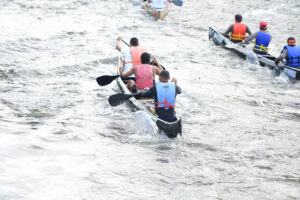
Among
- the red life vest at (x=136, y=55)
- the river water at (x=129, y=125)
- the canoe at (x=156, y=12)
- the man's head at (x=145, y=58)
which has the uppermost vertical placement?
the man's head at (x=145, y=58)

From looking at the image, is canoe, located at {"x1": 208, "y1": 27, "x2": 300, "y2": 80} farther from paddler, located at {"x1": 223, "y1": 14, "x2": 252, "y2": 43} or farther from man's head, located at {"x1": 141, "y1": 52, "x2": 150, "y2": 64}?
man's head, located at {"x1": 141, "y1": 52, "x2": 150, "y2": 64}

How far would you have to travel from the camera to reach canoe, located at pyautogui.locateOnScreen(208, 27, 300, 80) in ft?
38.2

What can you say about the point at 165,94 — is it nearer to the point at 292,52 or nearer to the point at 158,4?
the point at 292,52

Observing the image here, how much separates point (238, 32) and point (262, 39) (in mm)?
1324

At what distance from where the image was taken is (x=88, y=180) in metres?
5.91

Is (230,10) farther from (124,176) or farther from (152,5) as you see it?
(124,176)

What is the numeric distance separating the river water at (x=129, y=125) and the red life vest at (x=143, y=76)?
2.29 ft

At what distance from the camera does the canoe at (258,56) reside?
11.7m

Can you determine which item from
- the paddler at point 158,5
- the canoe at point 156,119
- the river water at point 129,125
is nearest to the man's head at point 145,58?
the canoe at point 156,119

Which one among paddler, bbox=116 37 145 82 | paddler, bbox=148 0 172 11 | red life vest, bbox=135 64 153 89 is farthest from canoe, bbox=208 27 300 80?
red life vest, bbox=135 64 153 89

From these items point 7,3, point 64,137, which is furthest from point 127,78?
point 7,3

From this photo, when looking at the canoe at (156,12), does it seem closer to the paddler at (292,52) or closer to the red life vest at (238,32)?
the red life vest at (238,32)

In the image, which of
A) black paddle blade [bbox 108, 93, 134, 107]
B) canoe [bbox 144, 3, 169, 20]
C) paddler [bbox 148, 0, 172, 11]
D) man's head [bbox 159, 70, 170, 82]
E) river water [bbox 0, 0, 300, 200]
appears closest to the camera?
river water [bbox 0, 0, 300, 200]

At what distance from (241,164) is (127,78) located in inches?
144
